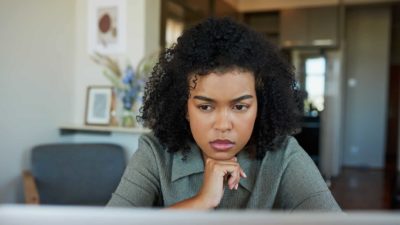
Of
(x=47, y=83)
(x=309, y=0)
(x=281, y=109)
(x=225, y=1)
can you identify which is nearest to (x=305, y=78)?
(x=309, y=0)

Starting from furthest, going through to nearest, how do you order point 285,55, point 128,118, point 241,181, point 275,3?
point 275,3 < point 128,118 < point 285,55 < point 241,181

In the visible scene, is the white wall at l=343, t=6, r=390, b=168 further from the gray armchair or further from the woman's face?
the woman's face

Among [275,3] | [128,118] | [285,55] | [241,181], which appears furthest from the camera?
[275,3]

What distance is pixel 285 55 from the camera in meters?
1.01

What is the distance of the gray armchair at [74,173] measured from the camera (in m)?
2.19

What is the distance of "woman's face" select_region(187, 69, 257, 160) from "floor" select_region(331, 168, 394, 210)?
272 cm

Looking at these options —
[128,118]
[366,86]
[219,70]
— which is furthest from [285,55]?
[366,86]

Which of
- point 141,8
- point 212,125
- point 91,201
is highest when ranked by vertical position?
point 141,8

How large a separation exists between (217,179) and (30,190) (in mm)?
1620

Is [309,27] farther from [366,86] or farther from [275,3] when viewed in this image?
[366,86]

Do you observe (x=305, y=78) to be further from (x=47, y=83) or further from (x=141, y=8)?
(x=47, y=83)

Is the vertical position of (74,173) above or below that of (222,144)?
below

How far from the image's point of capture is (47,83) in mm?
2467

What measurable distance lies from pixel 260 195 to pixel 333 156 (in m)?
4.69
